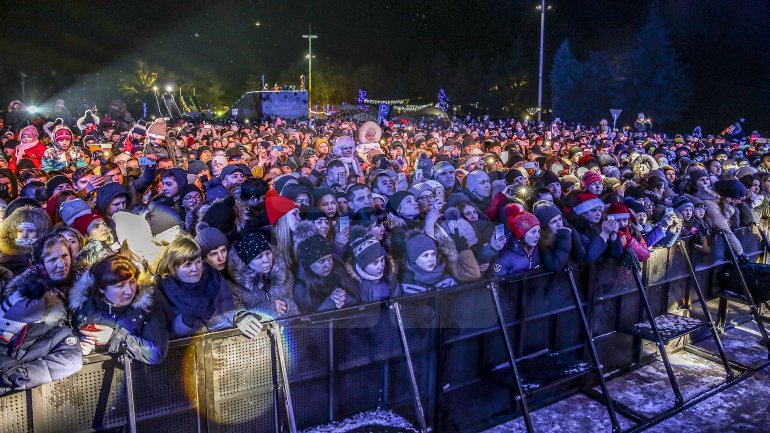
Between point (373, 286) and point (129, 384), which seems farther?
point (373, 286)

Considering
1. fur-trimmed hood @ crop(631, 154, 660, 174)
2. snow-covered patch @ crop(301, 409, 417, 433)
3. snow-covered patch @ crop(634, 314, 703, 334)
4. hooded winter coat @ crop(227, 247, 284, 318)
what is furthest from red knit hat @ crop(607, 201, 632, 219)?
fur-trimmed hood @ crop(631, 154, 660, 174)

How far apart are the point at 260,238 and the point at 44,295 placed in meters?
1.47

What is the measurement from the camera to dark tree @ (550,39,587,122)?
160 feet

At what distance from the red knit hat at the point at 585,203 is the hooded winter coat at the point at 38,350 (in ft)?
15.7

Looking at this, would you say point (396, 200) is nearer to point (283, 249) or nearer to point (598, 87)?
point (283, 249)

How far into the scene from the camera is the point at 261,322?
3721 millimetres

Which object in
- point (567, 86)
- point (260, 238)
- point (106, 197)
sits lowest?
point (260, 238)

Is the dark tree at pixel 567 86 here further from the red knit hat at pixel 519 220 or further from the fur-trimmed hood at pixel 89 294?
the fur-trimmed hood at pixel 89 294

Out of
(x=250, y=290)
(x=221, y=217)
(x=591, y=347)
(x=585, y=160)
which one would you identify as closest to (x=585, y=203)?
(x=591, y=347)

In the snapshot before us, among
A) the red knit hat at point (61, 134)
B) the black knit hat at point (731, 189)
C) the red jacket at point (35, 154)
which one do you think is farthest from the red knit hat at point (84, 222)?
the black knit hat at point (731, 189)

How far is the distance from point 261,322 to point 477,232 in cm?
251

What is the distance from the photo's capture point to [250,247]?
4.14m

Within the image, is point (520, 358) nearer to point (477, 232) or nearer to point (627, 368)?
point (477, 232)

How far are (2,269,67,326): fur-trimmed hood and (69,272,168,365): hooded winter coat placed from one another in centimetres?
9
